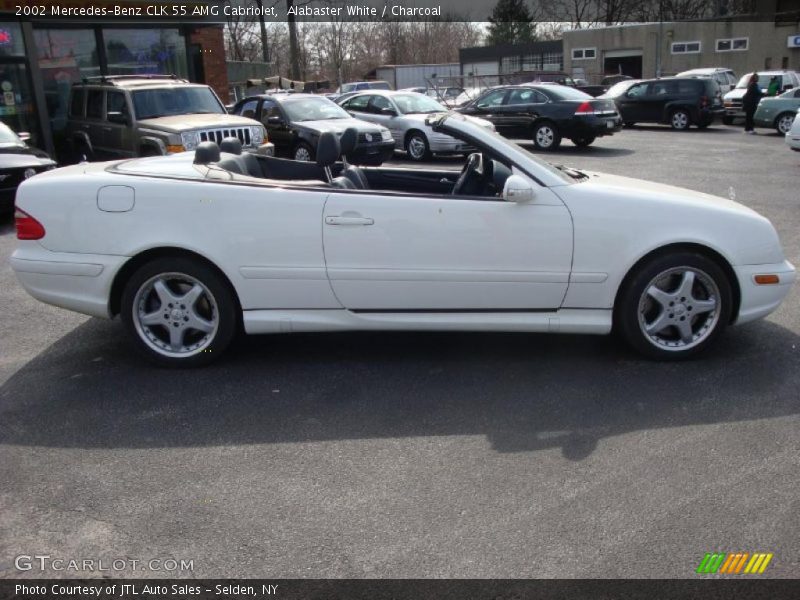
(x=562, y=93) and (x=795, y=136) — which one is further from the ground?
(x=562, y=93)

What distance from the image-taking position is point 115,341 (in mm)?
5582

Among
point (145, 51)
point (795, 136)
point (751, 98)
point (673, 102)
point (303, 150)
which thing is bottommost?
point (795, 136)

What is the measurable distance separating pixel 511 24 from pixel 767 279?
67017 millimetres

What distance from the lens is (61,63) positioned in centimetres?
1812

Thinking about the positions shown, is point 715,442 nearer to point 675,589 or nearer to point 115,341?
point 675,589

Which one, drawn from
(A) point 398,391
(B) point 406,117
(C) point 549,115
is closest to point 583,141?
(C) point 549,115

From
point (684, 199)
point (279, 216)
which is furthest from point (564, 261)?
point (279, 216)

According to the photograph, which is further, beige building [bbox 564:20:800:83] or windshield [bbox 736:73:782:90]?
beige building [bbox 564:20:800:83]

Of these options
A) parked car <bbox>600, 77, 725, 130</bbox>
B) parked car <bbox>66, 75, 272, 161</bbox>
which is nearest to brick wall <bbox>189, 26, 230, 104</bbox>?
parked car <bbox>66, 75, 272, 161</bbox>

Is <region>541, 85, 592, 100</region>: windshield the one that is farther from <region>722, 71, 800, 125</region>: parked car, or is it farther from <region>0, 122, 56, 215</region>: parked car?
<region>0, 122, 56, 215</region>: parked car

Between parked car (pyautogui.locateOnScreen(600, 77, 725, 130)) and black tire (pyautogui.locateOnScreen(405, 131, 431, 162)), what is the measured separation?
8.23 meters

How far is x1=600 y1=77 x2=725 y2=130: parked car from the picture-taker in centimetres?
2334

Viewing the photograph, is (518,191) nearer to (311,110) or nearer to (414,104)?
(311,110)

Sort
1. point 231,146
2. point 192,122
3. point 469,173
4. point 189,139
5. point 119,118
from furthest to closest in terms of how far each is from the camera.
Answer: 1. point 119,118
2. point 192,122
3. point 189,139
4. point 231,146
5. point 469,173
